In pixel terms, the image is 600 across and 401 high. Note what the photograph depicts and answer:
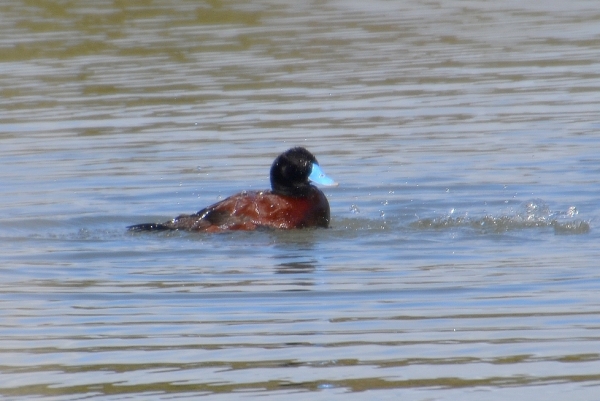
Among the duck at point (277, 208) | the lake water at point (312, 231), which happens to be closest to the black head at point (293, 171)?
the duck at point (277, 208)

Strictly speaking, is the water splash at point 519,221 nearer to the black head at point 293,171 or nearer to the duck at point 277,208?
the duck at point 277,208

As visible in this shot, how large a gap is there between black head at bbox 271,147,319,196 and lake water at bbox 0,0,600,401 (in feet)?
1.22

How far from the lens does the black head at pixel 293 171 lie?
934cm

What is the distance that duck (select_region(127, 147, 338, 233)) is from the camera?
29.6 ft

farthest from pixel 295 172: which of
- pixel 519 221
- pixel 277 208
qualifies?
pixel 519 221

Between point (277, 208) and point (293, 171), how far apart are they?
32 centimetres

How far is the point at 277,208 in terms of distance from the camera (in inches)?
362

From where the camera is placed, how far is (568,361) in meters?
5.33

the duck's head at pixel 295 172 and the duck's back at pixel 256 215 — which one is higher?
the duck's head at pixel 295 172

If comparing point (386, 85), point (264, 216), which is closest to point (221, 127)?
point (386, 85)

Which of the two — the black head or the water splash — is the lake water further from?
the black head

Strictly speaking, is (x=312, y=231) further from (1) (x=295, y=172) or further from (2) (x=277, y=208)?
(1) (x=295, y=172)

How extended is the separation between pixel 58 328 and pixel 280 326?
1.03 metres

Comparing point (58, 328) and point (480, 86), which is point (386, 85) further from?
point (58, 328)
